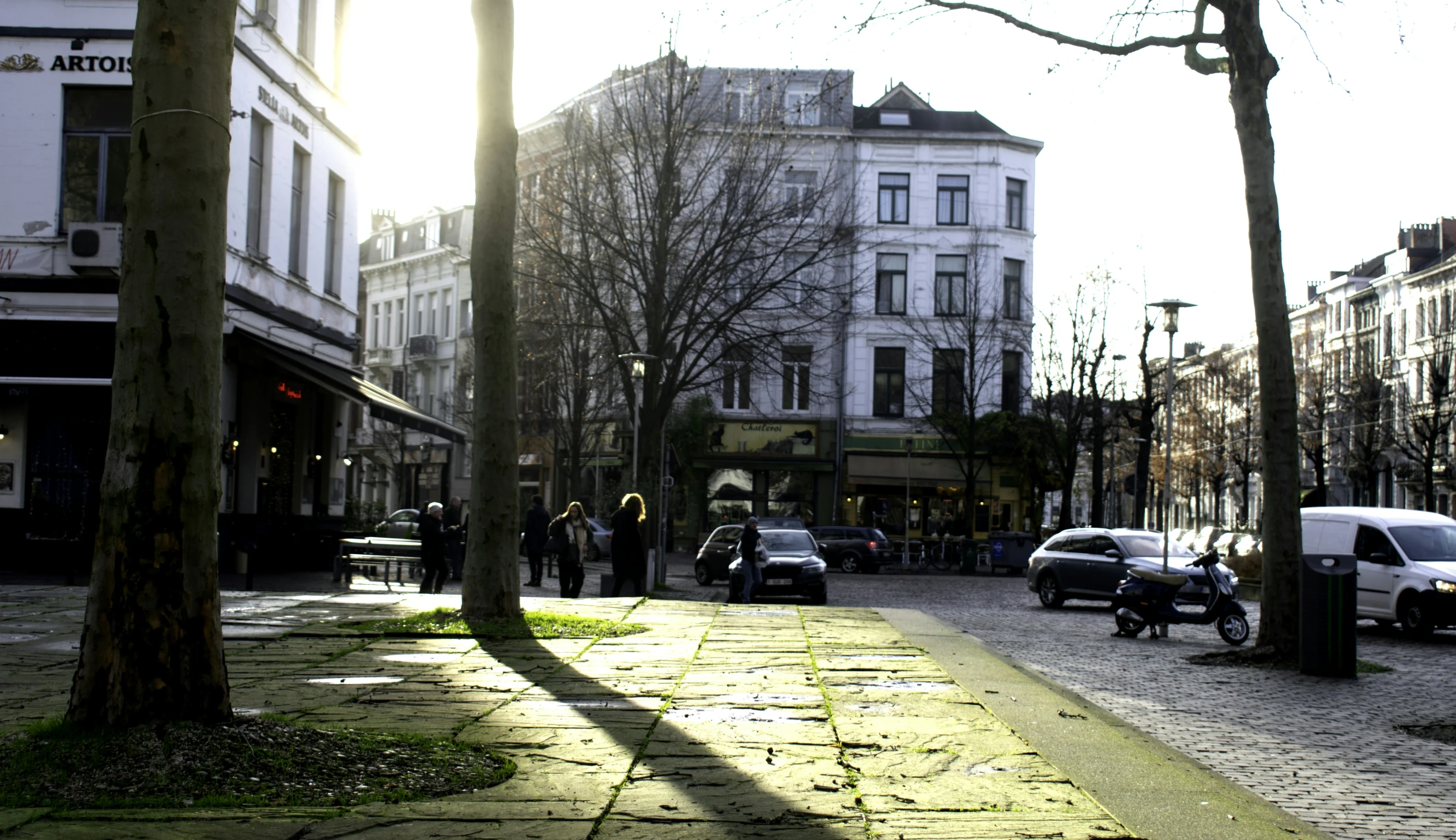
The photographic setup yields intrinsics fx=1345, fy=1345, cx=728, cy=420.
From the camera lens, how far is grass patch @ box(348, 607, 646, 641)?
37.8 feet

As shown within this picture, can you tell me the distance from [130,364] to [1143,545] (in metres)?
22.0

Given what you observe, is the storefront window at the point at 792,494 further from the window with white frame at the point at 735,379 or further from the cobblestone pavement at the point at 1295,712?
the cobblestone pavement at the point at 1295,712

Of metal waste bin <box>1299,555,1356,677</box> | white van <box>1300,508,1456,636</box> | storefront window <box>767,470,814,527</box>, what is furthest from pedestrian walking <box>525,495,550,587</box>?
storefront window <box>767,470,814,527</box>

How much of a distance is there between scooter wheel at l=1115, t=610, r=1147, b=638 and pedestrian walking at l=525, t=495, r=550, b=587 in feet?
37.5

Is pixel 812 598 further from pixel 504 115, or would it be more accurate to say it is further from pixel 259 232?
pixel 504 115

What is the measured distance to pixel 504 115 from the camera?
1220cm

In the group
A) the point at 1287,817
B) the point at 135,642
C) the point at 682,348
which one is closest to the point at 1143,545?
the point at 682,348

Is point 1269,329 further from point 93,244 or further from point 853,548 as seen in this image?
point 853,548

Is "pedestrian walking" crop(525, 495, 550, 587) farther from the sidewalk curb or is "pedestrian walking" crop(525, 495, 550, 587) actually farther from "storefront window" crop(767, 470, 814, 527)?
"storefront window" crop(767, 470, 814, 527)

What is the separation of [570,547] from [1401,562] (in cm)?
1235

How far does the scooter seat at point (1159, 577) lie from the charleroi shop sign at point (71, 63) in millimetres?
17116

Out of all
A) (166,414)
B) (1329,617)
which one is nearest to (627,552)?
(1329,617)

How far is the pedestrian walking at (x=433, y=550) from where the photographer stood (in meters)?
21.7

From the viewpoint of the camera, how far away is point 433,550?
21750 millimetres
